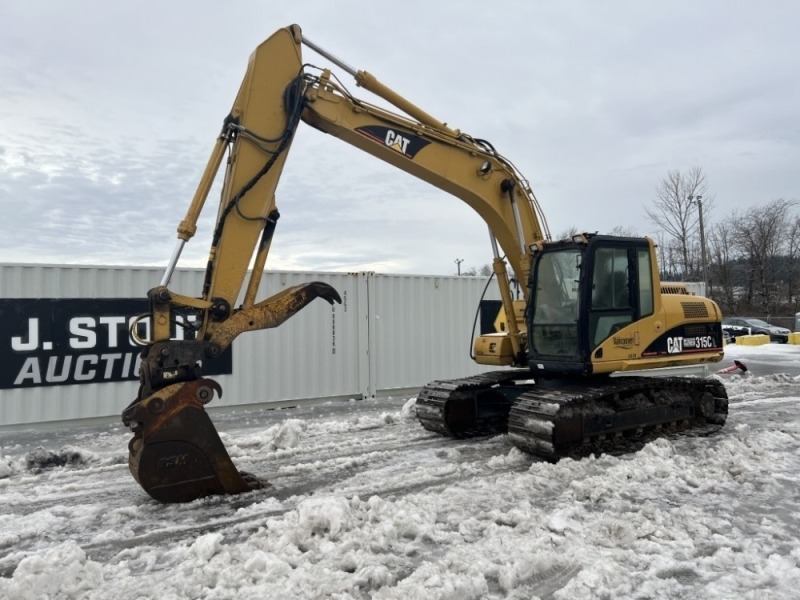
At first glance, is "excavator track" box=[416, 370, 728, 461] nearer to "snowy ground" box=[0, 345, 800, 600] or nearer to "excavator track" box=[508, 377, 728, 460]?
"excavator track" box=[508, 377, 728, 460]

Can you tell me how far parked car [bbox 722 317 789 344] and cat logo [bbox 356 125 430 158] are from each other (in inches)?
1131

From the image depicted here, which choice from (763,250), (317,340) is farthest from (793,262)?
(317,340)

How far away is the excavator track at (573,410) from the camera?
6312 millimetres

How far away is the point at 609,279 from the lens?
686cm

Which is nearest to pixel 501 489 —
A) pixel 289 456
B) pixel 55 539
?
pixel 289 456

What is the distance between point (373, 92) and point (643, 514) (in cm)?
497

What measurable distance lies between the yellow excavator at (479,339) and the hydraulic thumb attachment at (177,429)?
1 cm

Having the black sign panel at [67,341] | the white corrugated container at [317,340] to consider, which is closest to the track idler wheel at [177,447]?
the black sign panel at [67,341]

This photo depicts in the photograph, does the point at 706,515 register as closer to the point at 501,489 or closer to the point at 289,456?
the point at 501,489

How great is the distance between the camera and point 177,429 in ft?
16.1

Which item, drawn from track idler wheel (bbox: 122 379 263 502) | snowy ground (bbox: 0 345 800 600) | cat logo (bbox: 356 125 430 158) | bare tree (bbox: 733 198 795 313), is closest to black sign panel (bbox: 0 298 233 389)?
snowy ground (bbox: 0 345 800 600)

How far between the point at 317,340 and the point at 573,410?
607 cm

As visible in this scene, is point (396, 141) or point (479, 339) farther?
point (479, 339)

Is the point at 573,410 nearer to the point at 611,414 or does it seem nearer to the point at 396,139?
the point at 611,414
